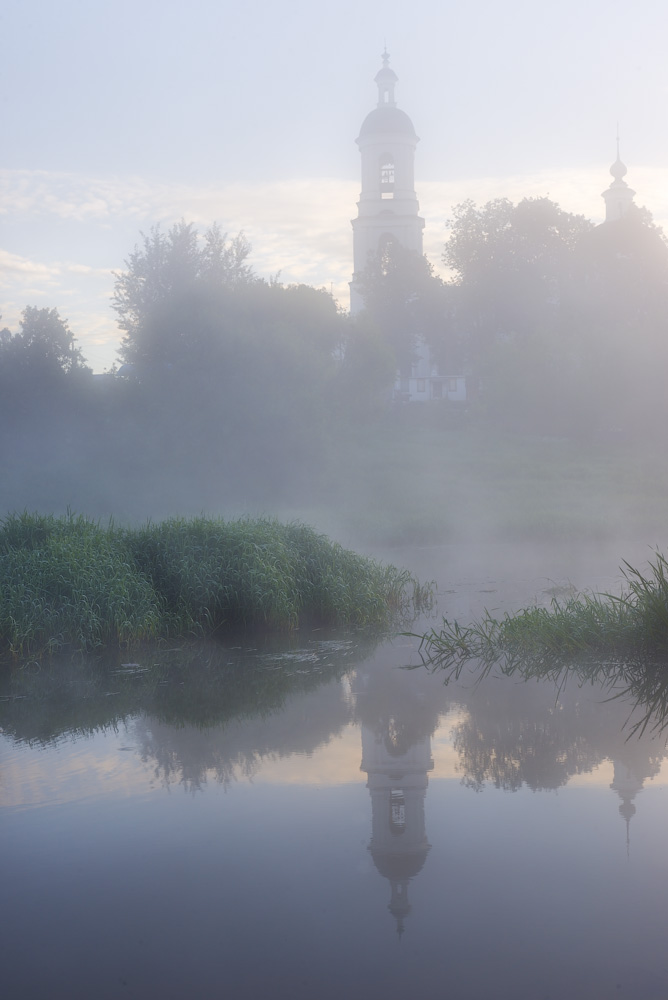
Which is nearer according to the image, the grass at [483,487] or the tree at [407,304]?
the grass at [483,487]

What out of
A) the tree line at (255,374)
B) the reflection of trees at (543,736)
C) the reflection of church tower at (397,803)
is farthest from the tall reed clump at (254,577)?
the tree line at (255,374)

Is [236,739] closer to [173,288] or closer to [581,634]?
[581,634]

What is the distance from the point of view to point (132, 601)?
1098 cm

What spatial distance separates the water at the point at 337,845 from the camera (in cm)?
385

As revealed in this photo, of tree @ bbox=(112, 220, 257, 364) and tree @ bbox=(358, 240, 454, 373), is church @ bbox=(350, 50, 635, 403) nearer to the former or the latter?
tree @ bbox=(358, 240, 454, 373)

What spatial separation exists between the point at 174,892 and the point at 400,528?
19844 mm

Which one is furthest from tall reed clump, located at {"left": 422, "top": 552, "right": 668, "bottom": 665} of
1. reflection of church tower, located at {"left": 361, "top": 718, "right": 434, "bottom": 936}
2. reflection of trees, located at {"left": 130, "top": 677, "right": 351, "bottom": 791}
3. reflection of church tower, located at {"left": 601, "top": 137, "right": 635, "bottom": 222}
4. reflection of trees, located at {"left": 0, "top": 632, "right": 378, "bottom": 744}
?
reflection of church tower, located at {"left": 601, "top": 137, "right": 635, "bottom": 222}

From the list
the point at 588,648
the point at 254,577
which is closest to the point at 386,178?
the point at 254,577

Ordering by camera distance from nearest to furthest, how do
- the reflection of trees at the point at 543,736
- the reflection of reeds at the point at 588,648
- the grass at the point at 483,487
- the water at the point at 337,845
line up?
1. the water at the point at 337,845
2. the reflection of trees at the point at 543,736
3. the reflection of reeds at the point at 588,648
4. the grass at the point at 483,487

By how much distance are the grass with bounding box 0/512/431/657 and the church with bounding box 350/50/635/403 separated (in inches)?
1747

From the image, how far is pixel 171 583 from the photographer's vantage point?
462 inches

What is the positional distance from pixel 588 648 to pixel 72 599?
5457mm

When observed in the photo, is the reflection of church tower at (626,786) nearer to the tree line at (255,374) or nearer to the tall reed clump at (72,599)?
the tall reed clump at (72,599)

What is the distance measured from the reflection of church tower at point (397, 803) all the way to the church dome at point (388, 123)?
55958 millimetres
